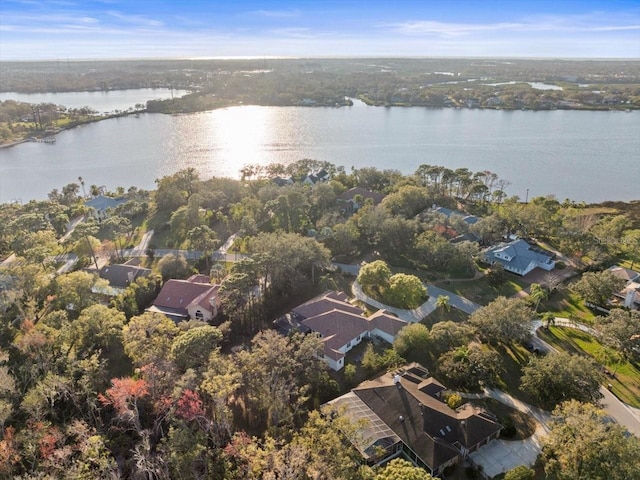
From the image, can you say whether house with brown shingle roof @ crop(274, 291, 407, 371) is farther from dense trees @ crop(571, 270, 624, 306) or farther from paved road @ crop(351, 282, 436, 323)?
dense trees @ crop(571, 270, 624, 306)

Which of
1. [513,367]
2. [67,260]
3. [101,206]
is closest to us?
[513,367]

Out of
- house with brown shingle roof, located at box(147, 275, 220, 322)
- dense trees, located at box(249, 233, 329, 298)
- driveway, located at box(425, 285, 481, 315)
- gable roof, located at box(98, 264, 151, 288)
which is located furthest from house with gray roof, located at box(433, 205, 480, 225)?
gable roof, located at box(98, 264, 151, 288)

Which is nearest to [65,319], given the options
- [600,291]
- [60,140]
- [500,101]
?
[600,291]

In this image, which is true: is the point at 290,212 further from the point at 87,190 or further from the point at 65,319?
the point at 87,190

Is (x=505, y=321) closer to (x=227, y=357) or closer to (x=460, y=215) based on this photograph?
(x=227, y=357)

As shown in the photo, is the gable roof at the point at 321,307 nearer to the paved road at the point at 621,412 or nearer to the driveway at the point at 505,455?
the driveway at the point at 505,455

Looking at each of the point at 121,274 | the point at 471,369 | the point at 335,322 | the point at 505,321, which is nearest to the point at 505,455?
the point at 471,369
